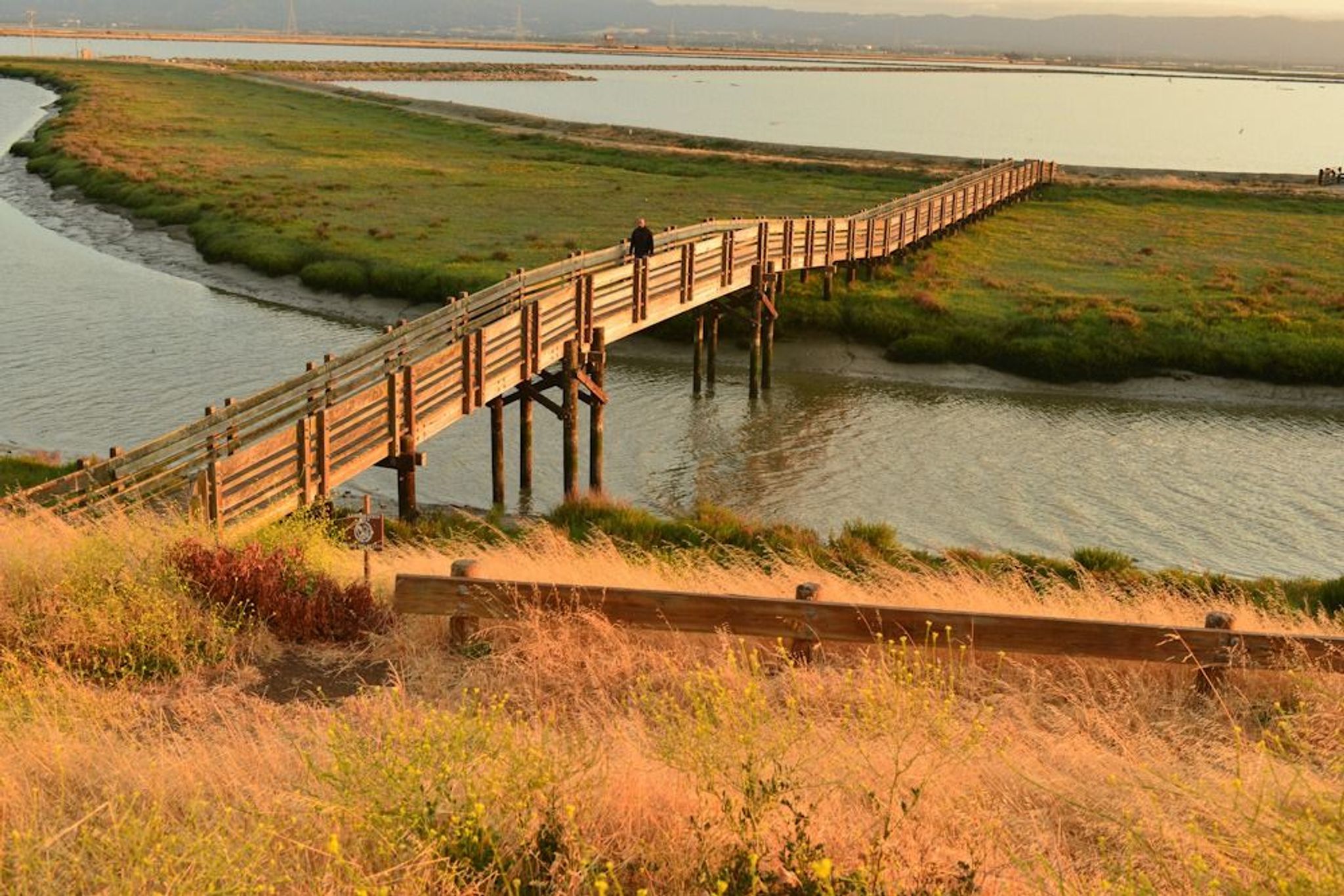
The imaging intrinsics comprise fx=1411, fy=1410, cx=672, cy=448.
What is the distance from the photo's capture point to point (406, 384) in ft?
68.1

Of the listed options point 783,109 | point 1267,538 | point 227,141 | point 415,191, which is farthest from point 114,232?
point 783,109

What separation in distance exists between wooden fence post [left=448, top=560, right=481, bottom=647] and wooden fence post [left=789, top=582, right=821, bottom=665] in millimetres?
2705

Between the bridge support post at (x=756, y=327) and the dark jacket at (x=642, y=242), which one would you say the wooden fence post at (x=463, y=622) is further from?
the bridge support post at (x=756, y=327)

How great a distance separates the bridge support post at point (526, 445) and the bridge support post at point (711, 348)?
10.4m

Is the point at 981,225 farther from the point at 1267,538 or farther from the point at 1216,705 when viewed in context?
the point at 1216,705

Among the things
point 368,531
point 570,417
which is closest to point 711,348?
point 570,417

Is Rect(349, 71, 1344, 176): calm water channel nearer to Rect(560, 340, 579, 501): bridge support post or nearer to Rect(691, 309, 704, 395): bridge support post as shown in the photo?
Rect(691, 309, 704, 395): bridge support post

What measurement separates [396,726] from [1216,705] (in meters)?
6.57

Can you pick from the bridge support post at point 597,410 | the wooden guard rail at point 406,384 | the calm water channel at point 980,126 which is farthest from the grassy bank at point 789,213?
the calm water channel at point 980,126

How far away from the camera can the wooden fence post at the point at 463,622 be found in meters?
12.0

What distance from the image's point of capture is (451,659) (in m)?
11.9

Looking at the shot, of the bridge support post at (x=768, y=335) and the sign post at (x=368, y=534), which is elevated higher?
the sign post at (x=368, y=534)

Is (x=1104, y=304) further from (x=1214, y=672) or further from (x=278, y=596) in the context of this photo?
(x=278, y=596)

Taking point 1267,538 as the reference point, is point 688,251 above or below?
above
